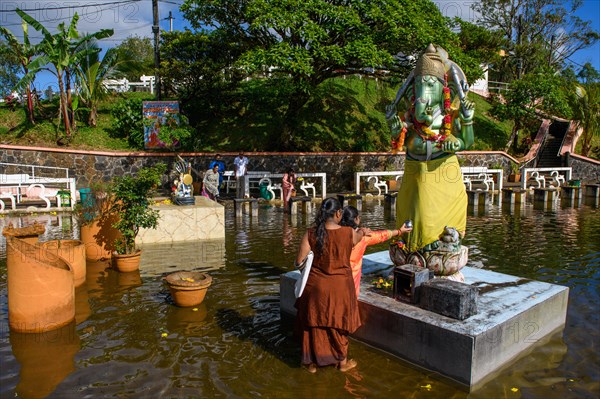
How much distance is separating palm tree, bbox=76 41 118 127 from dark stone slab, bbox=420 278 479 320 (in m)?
19.4

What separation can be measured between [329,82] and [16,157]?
16.6 m

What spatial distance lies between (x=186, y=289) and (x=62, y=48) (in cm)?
1646

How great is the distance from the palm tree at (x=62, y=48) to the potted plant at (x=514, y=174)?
20604mm

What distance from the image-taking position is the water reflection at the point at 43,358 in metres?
4.67

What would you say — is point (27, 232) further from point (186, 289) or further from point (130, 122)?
point (130, 122)

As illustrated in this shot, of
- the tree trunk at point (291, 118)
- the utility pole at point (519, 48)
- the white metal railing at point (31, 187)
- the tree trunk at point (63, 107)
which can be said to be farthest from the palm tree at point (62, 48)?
the utility pole at point (519, 48)

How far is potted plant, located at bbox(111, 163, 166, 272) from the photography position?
8.35 meters

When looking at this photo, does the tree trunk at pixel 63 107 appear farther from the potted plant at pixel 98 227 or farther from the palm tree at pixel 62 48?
the potted plant at pixel 98 227

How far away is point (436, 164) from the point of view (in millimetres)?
6180

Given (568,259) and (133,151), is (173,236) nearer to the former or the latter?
(568,259)

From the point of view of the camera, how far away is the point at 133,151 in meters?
21.0

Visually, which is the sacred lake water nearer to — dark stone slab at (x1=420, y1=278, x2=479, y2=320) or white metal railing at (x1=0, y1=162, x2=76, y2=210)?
dark stone slab at (x1=420, y1=278, x2=479, y2=320)

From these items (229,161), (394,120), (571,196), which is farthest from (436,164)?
(229,161)

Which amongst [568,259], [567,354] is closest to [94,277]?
[567,354]
